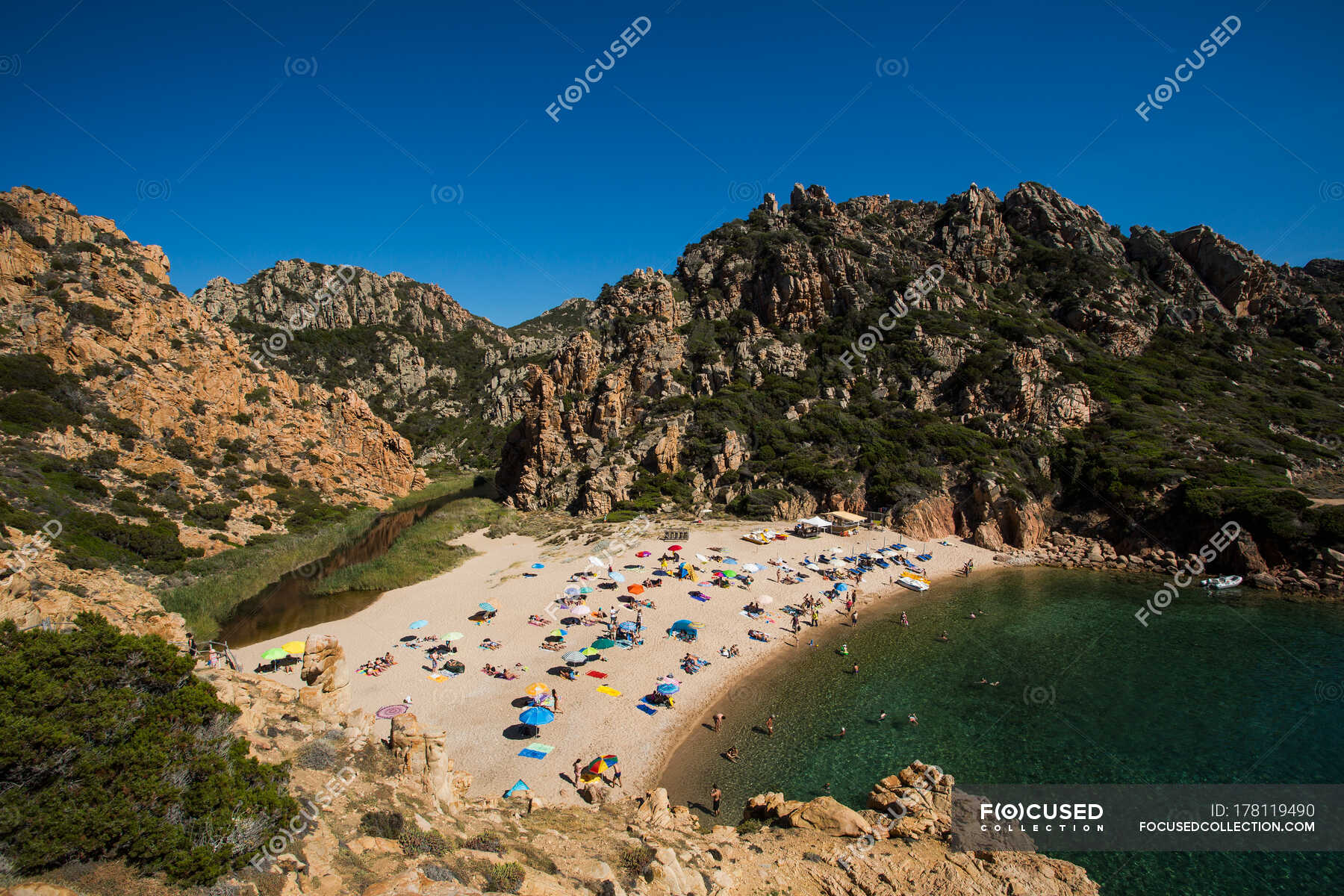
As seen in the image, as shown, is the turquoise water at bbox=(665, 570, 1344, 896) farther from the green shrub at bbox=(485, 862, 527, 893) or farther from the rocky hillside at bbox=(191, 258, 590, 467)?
the rocky hillside at bbox=(191, 258, 590, 467)

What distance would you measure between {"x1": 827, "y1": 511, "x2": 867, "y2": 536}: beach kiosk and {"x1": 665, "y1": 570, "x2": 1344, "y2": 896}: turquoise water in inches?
468

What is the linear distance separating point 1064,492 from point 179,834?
50.6 metres

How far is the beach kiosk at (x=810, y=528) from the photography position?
130 ft

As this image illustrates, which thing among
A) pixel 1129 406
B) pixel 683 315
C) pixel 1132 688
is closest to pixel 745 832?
pixel 1132 688

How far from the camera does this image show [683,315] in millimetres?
67688

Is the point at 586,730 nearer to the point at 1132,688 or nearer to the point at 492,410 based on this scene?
the point at 1132,688

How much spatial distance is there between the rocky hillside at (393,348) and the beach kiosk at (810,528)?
194ft

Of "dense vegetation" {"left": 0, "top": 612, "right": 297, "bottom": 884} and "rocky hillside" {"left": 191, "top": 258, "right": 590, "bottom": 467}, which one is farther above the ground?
"rocky hillside" {"left": 191, "top": 258, "right": 590, "bottom": 467}

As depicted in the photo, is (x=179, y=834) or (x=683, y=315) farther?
(x=683, y=315)

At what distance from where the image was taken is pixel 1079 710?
19359mm

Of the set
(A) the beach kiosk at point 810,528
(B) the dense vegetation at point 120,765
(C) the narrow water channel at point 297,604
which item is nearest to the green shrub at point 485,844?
(B) the dense vegetation at point 120,765

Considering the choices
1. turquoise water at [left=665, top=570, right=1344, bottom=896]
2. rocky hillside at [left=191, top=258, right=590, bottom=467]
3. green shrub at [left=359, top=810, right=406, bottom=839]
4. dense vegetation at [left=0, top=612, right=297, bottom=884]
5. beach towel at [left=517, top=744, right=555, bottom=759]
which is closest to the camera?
dense vegetation at [left=0, top=612, right=297, bottom=884]

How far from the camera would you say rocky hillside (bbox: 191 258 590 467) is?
91.9 m

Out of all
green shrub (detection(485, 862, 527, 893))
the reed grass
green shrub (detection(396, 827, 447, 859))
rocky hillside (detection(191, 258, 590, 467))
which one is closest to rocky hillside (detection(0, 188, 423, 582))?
the reed grass
